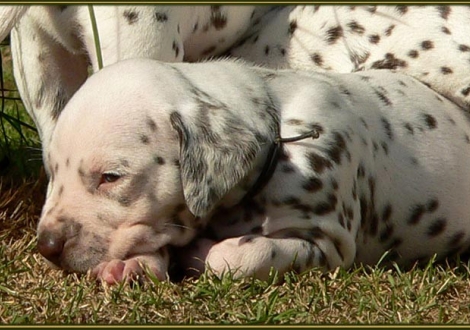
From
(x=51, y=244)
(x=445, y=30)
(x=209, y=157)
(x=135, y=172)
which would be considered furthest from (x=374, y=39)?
(x=51, y=244)

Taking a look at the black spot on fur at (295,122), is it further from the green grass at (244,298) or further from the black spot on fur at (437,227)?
the black spot on fur at (437,227)

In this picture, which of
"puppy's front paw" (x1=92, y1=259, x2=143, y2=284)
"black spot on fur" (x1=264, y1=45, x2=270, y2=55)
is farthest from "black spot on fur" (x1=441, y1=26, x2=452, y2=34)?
"puppy's front paw" (x1=92, y1=259, x2=143, y2=284)

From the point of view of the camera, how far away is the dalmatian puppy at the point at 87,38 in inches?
231

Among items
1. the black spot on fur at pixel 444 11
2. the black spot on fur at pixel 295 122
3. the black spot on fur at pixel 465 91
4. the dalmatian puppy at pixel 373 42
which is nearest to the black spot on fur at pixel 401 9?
the dalmatian puppy at pixel 373 42

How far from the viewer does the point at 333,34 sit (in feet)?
21.9

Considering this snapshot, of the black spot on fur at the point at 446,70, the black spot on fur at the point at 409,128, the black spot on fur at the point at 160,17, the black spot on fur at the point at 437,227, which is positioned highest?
the black spot on fur at the point at 160,17

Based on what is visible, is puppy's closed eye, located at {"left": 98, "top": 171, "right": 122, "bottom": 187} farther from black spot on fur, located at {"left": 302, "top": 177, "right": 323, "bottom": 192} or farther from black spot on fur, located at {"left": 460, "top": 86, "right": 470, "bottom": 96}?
black spot on fur, located at {"left": 460, "top": 86, "right": 470, "bottom": 96}

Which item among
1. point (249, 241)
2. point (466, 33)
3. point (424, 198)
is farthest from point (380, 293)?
point (466, 33)

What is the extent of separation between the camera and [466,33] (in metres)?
6.50

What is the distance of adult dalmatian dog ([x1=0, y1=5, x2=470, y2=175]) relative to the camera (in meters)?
5.89

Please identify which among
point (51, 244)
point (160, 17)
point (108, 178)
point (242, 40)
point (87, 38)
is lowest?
point (51, 244)

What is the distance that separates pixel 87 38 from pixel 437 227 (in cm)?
191

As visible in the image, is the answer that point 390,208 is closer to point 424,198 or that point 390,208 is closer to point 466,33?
point 424,198

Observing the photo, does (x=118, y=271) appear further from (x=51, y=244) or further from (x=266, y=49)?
(x=266, y=49)
